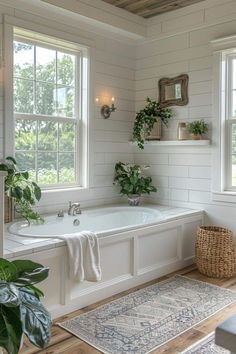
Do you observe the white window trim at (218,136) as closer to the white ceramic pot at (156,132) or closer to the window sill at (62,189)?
the white ceramic pot at (156,132)

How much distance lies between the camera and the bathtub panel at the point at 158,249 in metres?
3.32

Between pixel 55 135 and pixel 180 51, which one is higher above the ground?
pixel 180 51

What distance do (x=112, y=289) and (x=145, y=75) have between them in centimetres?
271

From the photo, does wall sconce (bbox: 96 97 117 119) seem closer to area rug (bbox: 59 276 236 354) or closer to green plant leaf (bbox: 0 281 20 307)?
area rug (bbox: 59 276 236 354)

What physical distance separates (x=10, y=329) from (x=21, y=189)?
1897 millimetres

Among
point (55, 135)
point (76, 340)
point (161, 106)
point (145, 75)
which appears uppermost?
point (145, 75)

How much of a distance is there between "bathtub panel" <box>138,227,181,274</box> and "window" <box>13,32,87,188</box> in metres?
1.16

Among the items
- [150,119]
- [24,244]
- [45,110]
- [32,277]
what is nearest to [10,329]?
[32,277]

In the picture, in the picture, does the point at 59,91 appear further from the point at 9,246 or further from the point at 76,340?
the point at 76,340

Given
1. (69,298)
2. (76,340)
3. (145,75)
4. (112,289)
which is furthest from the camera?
(145,75)

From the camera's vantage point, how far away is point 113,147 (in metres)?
4.38

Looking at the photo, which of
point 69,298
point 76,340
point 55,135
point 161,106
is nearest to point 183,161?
point 161,106

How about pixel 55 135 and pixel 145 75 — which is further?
pixel 145 75

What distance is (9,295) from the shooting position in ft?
4.27
